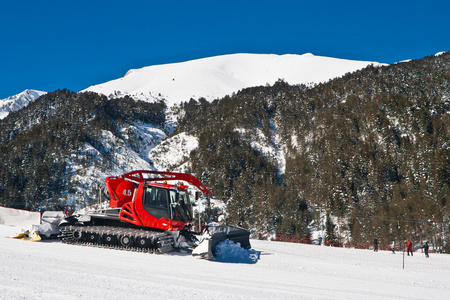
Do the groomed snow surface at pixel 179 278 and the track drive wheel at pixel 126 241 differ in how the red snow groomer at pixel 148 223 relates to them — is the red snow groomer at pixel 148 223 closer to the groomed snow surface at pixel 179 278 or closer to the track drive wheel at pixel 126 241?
the track drive wheel at pixel 126 241

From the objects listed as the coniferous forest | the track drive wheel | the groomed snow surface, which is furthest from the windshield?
the coniferous forest

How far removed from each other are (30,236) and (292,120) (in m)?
140

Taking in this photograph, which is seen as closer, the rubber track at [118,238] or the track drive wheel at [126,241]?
the rubber track at [118,238]

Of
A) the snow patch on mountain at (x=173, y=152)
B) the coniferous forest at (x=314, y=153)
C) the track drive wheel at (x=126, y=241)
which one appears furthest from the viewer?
the snow patch on mountain at (x=173, y=152)

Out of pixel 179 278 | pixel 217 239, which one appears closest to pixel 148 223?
pixel 217 239

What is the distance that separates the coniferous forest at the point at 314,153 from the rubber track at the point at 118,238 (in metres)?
58.3

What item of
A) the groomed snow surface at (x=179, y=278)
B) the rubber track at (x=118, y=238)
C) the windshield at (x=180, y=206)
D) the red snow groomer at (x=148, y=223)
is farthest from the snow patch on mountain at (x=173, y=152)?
the groomed snow surface at (x=179, y=278)

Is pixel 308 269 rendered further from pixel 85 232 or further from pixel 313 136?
pixel 313 136

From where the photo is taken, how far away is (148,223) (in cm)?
1482

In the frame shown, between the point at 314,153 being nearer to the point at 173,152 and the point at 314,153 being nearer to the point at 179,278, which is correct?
the point at 173,152

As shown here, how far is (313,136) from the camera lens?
13700 cm

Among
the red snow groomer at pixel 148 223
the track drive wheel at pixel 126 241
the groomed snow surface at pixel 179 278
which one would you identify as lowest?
the groomed snow surface at pixel 179 278

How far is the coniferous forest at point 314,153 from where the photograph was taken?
7931 centimetres

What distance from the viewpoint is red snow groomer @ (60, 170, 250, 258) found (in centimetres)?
1434
